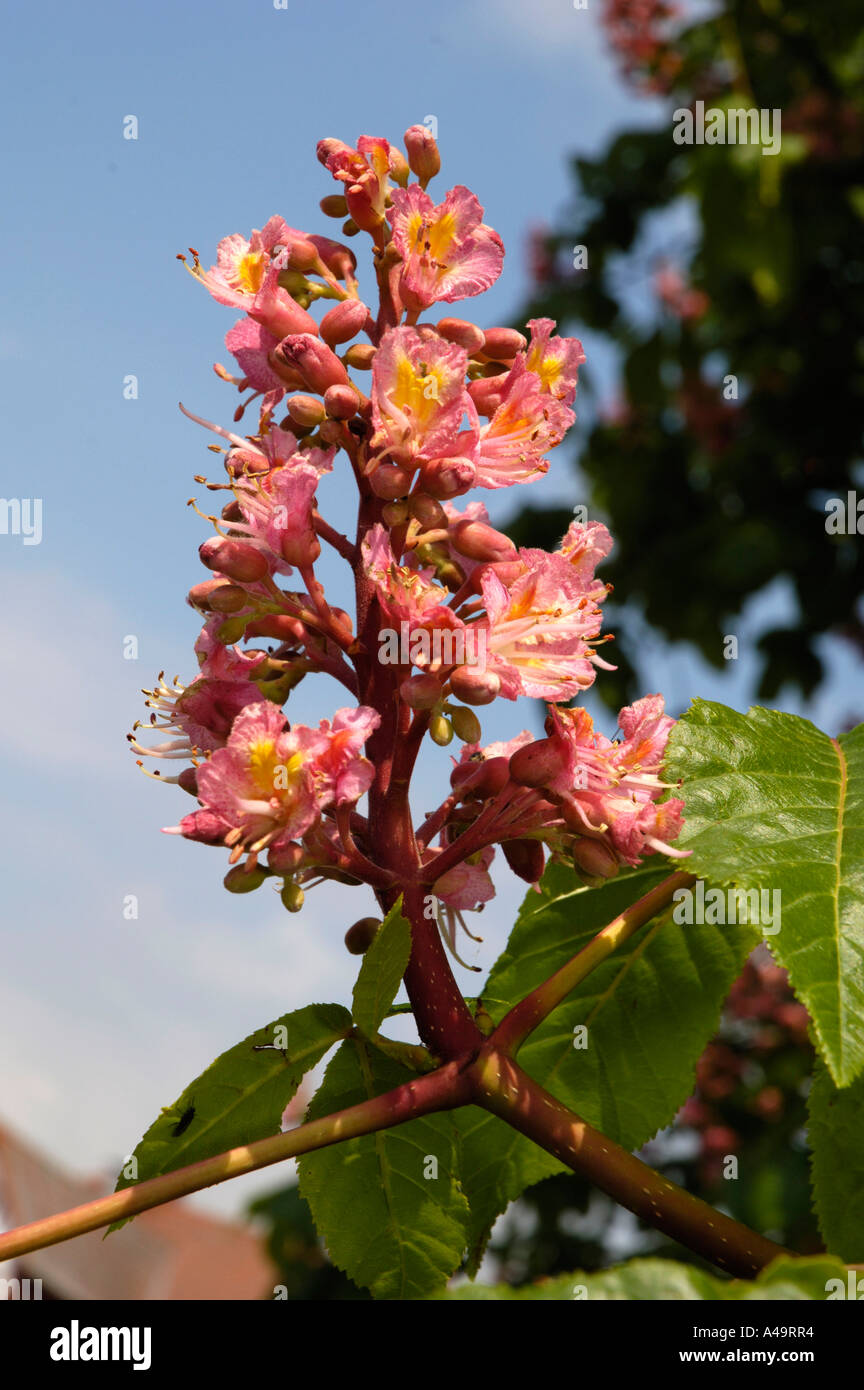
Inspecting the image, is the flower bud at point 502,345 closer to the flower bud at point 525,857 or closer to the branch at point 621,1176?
the flower bud at point 525,857

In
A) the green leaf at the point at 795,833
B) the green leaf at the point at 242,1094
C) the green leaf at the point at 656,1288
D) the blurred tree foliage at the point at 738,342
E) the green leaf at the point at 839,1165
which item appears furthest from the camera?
the blurred tree foliage at the point at 738,342

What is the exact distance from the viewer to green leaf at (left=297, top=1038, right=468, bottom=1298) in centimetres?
138

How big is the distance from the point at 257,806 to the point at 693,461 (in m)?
6.59

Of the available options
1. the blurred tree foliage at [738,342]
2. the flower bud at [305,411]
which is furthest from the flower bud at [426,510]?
the blurred tree foliage at [738,342]

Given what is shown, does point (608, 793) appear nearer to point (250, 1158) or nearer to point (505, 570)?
point (505, 570)

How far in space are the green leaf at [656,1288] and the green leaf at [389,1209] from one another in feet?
1.70

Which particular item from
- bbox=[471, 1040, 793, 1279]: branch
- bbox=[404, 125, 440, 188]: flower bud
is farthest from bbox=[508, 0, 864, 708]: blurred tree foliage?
bbox=[471, 1040, 793, 1279]: branch

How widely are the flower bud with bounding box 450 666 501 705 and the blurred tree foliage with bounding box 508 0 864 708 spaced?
14.4 feet

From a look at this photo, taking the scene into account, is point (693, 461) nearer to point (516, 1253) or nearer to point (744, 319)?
point (744, 319)

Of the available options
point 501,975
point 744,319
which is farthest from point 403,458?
point 744,319

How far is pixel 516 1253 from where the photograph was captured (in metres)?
6.29

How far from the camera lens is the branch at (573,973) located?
1.24 meters

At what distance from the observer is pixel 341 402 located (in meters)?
1.33
